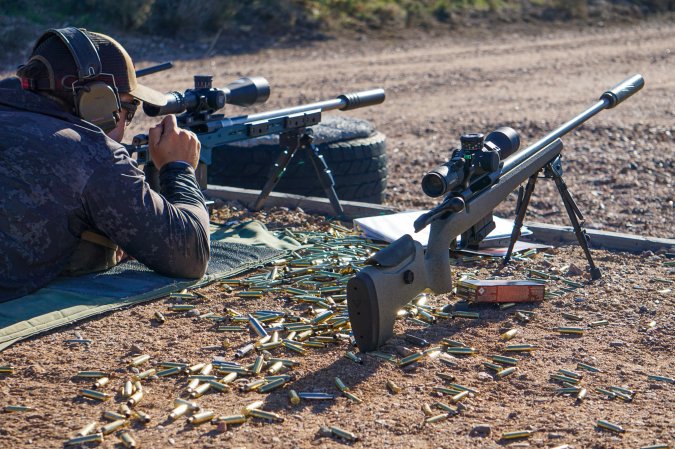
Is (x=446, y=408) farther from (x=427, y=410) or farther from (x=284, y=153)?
(x=284, y=153)

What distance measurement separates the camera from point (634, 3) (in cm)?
2503

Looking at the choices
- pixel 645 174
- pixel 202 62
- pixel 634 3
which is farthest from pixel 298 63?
pixel 634 3

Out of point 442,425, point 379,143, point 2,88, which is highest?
point 2,88

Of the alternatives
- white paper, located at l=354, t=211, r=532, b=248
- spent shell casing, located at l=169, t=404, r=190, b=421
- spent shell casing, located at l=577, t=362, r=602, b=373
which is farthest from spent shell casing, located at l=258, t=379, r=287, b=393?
white paper, located at l=354, t=211, r=532, b=248

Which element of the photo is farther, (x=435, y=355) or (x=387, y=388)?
(x=435, y=355)

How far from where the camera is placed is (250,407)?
402 centimetres

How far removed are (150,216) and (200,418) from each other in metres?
1.37

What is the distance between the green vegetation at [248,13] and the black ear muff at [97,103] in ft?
45.0

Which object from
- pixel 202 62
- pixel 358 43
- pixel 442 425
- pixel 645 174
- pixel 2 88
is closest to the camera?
pixel 442 425

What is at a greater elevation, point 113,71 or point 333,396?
point 113,71

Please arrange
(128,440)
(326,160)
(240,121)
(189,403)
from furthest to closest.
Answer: (326,160) < (240,121) < (189,403) < (128,440)

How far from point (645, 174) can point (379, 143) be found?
3.10 meters

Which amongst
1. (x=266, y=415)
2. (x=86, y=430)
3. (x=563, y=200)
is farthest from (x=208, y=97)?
(x=86, y=430)

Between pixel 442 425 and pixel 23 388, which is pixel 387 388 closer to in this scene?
pixel 442 425
